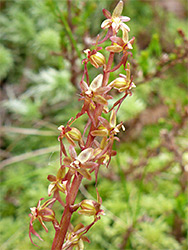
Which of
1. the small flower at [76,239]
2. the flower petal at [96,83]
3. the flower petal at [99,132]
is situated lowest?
the small flower at [76,239]

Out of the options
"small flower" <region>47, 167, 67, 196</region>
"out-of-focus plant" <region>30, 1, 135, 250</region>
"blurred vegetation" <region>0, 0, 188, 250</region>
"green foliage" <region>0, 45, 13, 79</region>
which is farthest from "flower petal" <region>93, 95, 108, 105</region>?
"green foliage" <region>0, 45, 13, 79</region>

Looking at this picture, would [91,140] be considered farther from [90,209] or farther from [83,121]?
[83,121]

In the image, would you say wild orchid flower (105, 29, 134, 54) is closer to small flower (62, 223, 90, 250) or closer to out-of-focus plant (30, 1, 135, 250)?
out-of-focus plant (30, 1, 135, 250)

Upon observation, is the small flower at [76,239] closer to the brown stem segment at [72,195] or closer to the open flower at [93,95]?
the brown stem segment at [72,195]

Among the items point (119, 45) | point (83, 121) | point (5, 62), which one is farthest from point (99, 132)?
point (5, 62)

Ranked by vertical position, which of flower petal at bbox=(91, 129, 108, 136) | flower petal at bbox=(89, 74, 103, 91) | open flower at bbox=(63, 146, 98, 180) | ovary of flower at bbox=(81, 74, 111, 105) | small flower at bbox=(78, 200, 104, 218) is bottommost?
small flower at bbox=(78, 200, 104, 218)

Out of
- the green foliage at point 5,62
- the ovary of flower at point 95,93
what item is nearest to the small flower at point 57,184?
the ovary of flower at point 95,93

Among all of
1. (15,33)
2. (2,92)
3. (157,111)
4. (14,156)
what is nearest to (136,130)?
(157,111)

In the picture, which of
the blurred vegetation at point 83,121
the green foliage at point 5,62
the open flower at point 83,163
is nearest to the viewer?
the open flower at point 83,163
